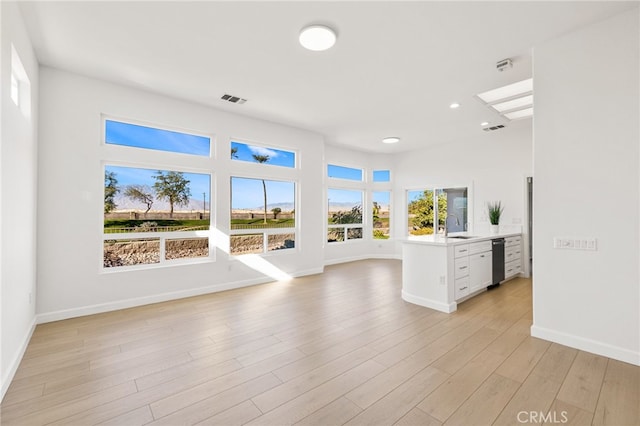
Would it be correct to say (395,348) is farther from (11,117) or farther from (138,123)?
(138,123)

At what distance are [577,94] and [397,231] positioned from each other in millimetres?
5788

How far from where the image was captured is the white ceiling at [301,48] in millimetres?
2447

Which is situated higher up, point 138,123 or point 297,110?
point 297,110

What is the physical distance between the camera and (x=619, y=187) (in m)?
2.47

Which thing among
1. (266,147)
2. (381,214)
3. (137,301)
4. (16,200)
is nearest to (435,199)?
(381,214)

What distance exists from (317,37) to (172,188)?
10.2 feet

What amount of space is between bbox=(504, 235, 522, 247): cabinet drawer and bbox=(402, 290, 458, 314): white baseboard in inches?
84.9

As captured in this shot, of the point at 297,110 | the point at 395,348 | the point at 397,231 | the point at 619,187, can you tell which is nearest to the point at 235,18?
the point at 297,110

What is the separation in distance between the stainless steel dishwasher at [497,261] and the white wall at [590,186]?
1.95m

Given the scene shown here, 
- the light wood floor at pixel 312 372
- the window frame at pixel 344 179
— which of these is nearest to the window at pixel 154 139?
the light wood floor at pixel 312 372

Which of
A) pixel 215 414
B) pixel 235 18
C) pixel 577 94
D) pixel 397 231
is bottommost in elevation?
pixel 215 414

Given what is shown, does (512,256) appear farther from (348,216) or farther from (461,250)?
(348,216)

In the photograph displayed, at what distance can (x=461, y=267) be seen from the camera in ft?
13.2

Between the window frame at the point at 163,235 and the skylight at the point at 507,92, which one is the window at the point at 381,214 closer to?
the skylight at the point at 507,92
